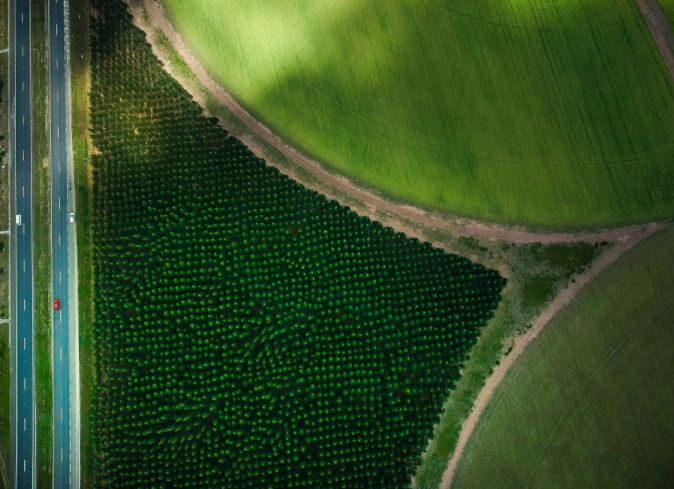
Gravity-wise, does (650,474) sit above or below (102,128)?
below

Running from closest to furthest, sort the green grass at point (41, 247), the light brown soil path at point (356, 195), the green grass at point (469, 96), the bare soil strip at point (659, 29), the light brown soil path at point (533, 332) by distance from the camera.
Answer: the light brown soil path at point (533, 332) < the green grass at point (41, 247) < the light brown soil path at point (356, 195) < the green grass at point (469, 96) < the bare soil strip at point (659, 29)

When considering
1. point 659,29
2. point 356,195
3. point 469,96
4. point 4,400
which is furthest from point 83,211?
point 659,29

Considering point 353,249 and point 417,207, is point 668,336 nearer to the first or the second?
point 417,207

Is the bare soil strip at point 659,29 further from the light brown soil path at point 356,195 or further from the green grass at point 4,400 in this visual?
the green grass at point 4,400

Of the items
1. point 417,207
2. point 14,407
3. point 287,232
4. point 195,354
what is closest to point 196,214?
point 287,232

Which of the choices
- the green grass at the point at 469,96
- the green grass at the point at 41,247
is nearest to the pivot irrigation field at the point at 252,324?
the green grass at the point at 41,247

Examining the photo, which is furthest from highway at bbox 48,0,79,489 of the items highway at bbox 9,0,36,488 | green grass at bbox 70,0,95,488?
highway at bbox 9,0,36,488
